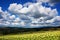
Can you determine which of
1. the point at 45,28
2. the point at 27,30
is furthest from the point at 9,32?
the point at 45,28

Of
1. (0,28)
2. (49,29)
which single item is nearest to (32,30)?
(49,29)

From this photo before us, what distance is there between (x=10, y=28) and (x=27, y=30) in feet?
8.31

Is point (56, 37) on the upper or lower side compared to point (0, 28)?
lower

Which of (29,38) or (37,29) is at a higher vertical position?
(37,29)

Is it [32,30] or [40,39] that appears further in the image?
[32,30]

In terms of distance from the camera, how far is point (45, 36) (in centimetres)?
1942

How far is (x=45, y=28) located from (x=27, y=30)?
2697 mm

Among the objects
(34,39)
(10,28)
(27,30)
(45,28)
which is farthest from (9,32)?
(34,39)

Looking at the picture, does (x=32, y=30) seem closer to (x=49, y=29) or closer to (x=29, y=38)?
(x=49, y=29)

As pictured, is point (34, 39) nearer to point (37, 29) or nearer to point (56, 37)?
point (56, 37)

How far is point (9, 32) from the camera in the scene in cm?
2516

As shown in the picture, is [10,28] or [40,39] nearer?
[40,39]

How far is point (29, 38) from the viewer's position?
63.0 feet

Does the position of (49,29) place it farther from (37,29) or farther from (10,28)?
(10,28)
